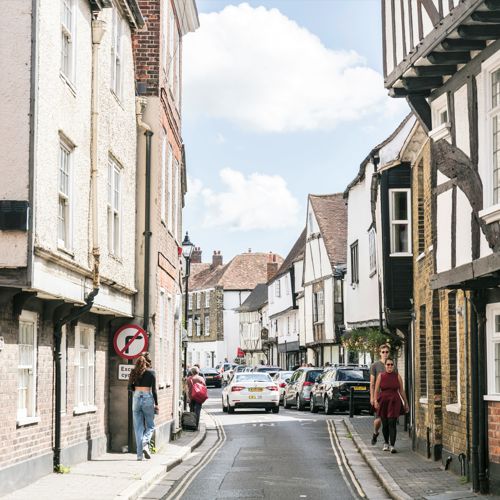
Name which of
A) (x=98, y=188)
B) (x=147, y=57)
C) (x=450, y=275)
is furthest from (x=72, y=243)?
(x=147, y=57)

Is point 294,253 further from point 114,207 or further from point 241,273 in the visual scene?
point 114,207

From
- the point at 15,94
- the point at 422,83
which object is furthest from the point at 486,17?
the point at 15,94

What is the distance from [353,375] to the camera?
34094mm

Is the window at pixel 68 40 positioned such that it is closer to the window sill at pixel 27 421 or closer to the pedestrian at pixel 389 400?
the window sill at pixel 27 421

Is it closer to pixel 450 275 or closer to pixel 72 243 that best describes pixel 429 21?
pixel 450 275

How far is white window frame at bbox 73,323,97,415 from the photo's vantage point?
1731cm

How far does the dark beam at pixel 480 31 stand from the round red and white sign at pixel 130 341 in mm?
9072

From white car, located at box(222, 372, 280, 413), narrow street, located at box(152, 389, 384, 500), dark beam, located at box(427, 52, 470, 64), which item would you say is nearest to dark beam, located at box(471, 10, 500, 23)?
dark beam, located at box(427, 52, 470, 64)

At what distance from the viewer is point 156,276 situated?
21.0 m

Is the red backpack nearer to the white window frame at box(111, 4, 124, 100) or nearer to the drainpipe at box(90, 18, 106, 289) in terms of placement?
the white window frame at box(111, 4, 124, 100)

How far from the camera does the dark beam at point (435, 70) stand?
14.3 meters

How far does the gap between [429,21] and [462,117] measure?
142cm

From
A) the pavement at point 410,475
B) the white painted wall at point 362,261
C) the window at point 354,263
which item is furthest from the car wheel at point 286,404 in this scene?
the pavement at point 410,475

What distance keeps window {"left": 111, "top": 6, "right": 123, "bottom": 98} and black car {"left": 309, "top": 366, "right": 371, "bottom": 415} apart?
55.3ft
